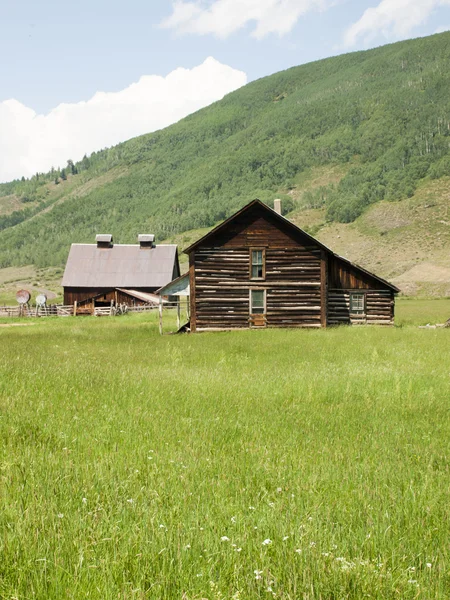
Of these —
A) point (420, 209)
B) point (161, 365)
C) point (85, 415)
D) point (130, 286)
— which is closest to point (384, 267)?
point (420, 209)

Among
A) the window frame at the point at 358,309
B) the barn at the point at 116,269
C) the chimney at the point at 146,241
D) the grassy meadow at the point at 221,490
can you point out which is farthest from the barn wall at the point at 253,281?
the chimney at the point at 146,241

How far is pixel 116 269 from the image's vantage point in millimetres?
65125

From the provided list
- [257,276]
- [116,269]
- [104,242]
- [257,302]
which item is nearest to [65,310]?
[116,269]

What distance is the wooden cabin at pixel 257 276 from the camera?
1240 inches

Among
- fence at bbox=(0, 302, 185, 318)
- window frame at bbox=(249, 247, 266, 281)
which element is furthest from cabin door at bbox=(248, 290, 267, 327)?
fence at bbox=(0, 302, 185, 318)

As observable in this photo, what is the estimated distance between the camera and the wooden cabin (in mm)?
31500

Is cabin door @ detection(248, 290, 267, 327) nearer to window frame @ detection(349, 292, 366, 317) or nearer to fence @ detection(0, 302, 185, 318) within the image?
window frame @ detection(349, 292, 366, 317)

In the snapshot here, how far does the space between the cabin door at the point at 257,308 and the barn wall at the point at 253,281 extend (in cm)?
25

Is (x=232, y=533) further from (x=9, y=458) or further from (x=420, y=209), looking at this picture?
(x=420, y=209)

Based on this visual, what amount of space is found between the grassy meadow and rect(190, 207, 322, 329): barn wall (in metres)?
20.7

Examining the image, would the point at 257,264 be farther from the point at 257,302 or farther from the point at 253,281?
the point at 257,302

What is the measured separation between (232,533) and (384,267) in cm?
11184

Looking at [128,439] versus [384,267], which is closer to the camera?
[128,439]

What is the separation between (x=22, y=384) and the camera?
975 centimetres
